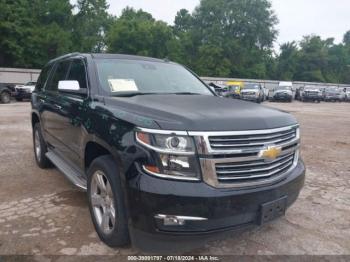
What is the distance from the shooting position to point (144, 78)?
3.94 meters

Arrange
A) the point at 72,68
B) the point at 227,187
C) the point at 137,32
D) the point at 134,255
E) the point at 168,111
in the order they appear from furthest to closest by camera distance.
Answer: the point at 137,32
the point at 72,68
the point at 134,255
the point at 168,111
the point at 227,187

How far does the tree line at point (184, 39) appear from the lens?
125ft

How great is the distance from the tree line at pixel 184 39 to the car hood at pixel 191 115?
39035mm

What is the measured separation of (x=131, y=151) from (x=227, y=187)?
80cm

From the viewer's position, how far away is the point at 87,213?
3.74 meters

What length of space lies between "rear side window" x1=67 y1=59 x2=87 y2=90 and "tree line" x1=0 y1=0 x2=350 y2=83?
37366mm

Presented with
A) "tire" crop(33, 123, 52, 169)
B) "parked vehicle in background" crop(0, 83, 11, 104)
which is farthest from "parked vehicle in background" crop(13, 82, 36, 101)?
"tire" crop(33, 123, 52, 169)

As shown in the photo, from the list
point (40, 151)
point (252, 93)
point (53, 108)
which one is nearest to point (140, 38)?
point (252, 93)

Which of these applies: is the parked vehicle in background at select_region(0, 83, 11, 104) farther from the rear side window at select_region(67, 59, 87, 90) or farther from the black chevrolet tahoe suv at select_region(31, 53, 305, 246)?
the black chevrolet tahoe suv at select_region(31, 53, 305, 246)

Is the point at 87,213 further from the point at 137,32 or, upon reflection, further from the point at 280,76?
the point at 280,76

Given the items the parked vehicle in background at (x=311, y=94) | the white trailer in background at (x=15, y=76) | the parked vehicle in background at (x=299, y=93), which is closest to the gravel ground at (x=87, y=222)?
the white trailer in background at (x=15, y=76)

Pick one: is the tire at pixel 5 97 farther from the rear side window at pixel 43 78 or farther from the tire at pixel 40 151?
the tire at pixel 40 151

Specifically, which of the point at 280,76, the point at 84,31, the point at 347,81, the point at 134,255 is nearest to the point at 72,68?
the point at 134,255

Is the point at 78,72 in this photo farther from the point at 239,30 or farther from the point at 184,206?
the point at 239,30
